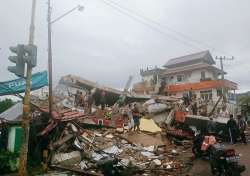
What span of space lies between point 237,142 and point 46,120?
1133 cm

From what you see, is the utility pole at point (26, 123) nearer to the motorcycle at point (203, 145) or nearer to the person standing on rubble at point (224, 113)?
the motorcycle at point (203, 145)

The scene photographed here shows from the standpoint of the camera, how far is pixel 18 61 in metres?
9.77

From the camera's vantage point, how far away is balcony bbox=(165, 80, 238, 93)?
3912cm

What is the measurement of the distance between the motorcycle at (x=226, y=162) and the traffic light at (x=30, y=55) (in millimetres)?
7100

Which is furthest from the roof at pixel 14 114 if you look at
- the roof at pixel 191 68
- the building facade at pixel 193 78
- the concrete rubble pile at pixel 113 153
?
the roof at pixel 191 68

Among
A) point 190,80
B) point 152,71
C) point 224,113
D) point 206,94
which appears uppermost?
point 152,71

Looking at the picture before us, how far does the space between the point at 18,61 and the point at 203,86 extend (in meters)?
33.5

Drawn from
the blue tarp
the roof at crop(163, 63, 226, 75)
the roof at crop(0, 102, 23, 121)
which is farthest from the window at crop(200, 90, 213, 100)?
the roof at crop(0, 102, 23, 121)

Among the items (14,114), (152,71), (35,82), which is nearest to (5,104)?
(14,114)

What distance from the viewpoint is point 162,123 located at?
22.8 metres

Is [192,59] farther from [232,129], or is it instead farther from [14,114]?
[14,114]

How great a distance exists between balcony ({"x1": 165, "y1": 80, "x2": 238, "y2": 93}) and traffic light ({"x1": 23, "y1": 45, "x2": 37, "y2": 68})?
102 ft

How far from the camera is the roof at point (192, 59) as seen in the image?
48.3 meters

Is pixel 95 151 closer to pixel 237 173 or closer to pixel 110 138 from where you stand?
pixel 110 138
